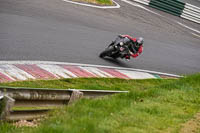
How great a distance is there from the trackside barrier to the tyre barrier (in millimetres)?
18687

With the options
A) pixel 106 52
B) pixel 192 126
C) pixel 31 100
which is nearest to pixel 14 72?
pixel 31 100

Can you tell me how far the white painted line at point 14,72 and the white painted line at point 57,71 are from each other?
84 centimetres

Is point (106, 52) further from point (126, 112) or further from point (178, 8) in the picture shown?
point (178, 8)

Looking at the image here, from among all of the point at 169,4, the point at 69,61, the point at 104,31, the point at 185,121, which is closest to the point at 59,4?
the point at 104,31

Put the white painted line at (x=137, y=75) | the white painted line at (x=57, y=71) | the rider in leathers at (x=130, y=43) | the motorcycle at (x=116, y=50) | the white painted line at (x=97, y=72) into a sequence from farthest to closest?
the rider in leathers at (x=130, y=43), the motorcycle at (x=116, y=50), the white painted line at (x=137, y=75), the white painted line at (x=97, y=72), the white painted line at (x=57, y=71)

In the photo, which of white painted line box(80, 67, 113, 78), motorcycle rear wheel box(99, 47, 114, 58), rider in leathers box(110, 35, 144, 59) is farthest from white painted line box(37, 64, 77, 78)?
rider in leathers box(110, 35, 144, 59)

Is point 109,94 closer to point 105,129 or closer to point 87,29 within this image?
point 105,129

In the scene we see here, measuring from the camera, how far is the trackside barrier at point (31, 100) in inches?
211

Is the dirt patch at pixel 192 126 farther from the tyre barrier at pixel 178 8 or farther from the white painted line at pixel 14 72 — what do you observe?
the tyre barrier at pixel 178 8

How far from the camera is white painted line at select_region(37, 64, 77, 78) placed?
939 centimetres

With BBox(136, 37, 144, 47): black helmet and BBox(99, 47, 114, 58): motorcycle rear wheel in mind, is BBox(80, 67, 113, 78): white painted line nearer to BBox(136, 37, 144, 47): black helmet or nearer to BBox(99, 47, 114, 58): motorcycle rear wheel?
BBox(99, 47, 114, 58): motorcycle rear wheel

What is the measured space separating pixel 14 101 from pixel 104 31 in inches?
425

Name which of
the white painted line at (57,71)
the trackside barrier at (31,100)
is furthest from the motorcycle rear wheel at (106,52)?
the trackside barrier at (31,100)

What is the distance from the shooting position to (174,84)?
9.14 m
